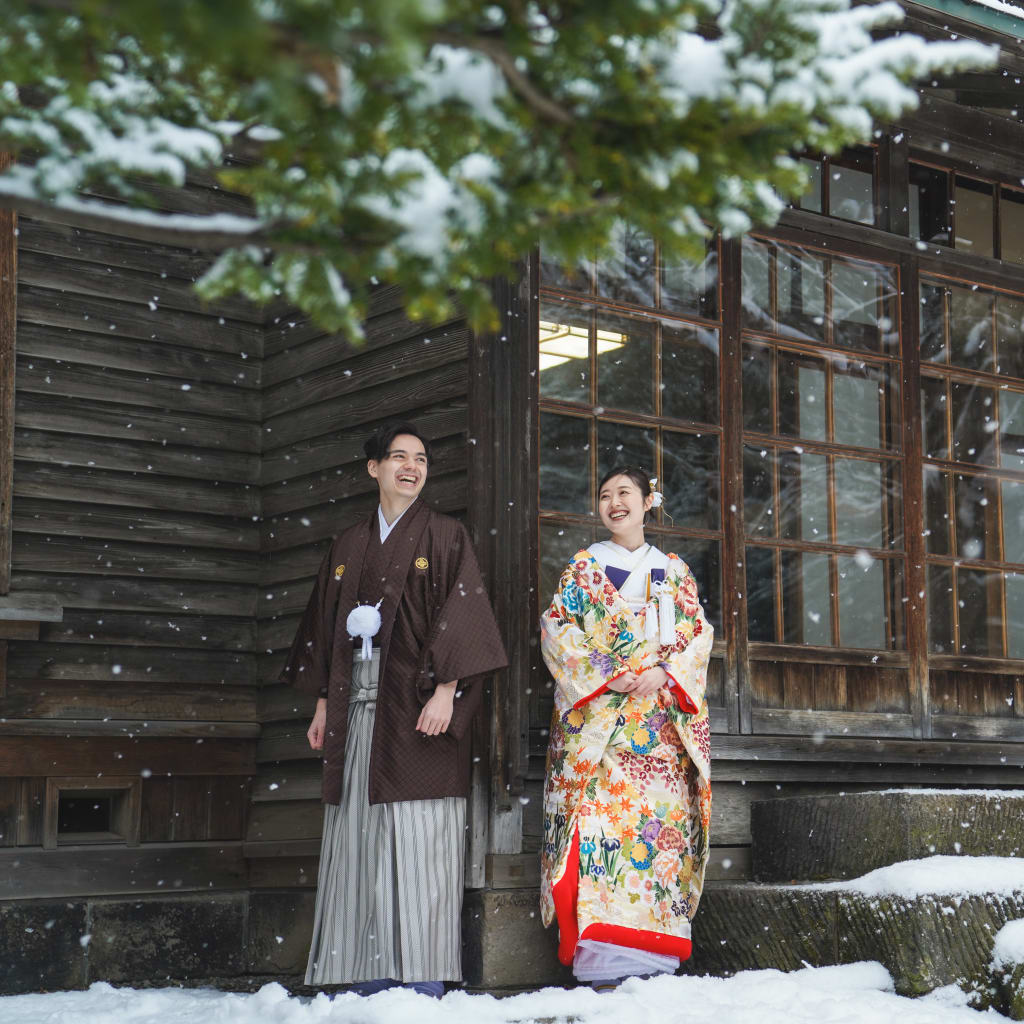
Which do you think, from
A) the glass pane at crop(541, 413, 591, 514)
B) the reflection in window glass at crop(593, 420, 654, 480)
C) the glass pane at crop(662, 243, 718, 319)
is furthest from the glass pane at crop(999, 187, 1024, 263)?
the glass pane at crop(541, 413, 591, 514)

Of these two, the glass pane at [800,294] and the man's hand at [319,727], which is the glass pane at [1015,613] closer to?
the glass pane at [800,294]

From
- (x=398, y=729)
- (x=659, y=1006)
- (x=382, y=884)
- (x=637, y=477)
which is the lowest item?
(x=659, y=1006)

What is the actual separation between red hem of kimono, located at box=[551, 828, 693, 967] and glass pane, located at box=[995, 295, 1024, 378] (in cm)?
305

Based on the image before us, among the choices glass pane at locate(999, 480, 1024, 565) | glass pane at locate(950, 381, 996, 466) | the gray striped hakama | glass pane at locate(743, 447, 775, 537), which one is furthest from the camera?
glass pane at locate(999, 480, 1024, 565)

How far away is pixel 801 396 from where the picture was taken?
5465mm

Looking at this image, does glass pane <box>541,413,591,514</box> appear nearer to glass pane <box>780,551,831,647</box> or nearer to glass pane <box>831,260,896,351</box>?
glass pane <box>780,551,831,647</box>

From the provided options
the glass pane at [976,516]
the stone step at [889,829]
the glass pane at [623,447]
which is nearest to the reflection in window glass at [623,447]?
the glass pane at [623,447]

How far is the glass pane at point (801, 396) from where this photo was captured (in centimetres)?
541

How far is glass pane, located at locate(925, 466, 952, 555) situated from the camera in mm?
5797

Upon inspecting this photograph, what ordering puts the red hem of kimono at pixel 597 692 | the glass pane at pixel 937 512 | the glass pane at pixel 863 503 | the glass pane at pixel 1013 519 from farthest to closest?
the glass pane at pixel 1013 519 → the glass pane at pixel 937 512 → the glass pane at pixel 863 503 → the red hem of kimono at pixel 597 692

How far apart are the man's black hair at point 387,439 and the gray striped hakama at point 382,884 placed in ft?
2.02

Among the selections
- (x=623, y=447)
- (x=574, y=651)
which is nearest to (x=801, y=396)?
(x=623, y=447)

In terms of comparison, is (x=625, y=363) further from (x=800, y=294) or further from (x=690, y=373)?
(x=800, y=294)

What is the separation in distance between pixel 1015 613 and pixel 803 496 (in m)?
1.27
